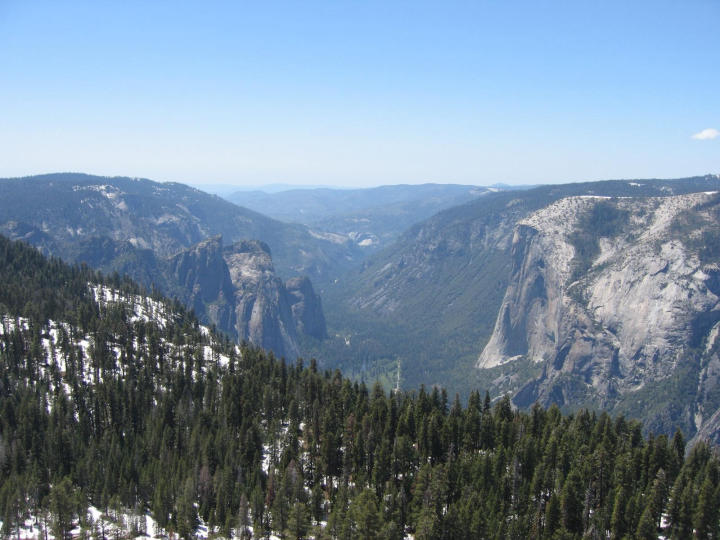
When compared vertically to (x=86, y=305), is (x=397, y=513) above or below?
below

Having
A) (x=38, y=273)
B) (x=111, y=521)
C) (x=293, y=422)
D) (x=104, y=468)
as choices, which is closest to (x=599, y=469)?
(x=293, y=422)

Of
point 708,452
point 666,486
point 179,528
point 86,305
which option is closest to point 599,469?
point 666,486

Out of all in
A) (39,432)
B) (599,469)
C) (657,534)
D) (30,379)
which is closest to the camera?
(657,534)

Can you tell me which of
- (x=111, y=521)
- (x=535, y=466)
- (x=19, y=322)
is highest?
(x=19, y=322)

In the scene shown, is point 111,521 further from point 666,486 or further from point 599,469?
point 666,486

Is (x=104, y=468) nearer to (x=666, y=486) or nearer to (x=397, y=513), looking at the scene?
(x=397, y=513)

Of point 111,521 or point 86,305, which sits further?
point 86,305

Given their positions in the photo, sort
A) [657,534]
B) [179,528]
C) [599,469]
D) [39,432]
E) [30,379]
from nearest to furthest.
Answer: [657,534]
[179,528]
[599,469]
[39,432]
[30,379]
